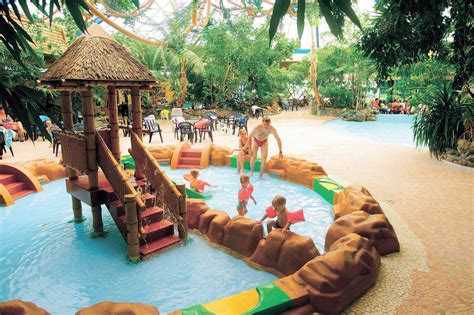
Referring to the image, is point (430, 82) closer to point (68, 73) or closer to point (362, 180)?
point (362, 180)

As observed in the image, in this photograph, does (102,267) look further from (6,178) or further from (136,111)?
(6,178)

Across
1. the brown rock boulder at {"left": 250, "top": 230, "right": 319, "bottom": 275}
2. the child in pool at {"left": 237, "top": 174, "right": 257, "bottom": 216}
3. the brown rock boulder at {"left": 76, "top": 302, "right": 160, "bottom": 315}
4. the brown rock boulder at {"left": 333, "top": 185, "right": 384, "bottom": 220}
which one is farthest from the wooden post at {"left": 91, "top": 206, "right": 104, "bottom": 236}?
the brown rock boulder at {"left": 333, "top": 185, "right": 384, "bottom": 220}

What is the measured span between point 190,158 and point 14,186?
14.6 feet

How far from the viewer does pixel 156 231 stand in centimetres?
520

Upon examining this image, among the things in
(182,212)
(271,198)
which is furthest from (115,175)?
(271,198)

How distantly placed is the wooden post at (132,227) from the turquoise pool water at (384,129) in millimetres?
12935

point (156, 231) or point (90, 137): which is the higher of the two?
point (90, 137)

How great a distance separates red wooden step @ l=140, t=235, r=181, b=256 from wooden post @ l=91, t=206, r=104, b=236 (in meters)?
1.14

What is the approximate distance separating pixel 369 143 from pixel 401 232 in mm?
8860

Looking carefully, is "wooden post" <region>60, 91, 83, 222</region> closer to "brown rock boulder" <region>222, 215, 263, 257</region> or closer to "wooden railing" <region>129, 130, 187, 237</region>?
"wooden railing" <region>129, 130, 187, 237</region>

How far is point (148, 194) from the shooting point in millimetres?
5695

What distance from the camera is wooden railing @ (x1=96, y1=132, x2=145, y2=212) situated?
481 centimetres

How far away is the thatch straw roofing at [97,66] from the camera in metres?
5.11

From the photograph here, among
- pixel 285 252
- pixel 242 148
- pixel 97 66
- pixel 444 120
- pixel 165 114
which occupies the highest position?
pixel 97 66
